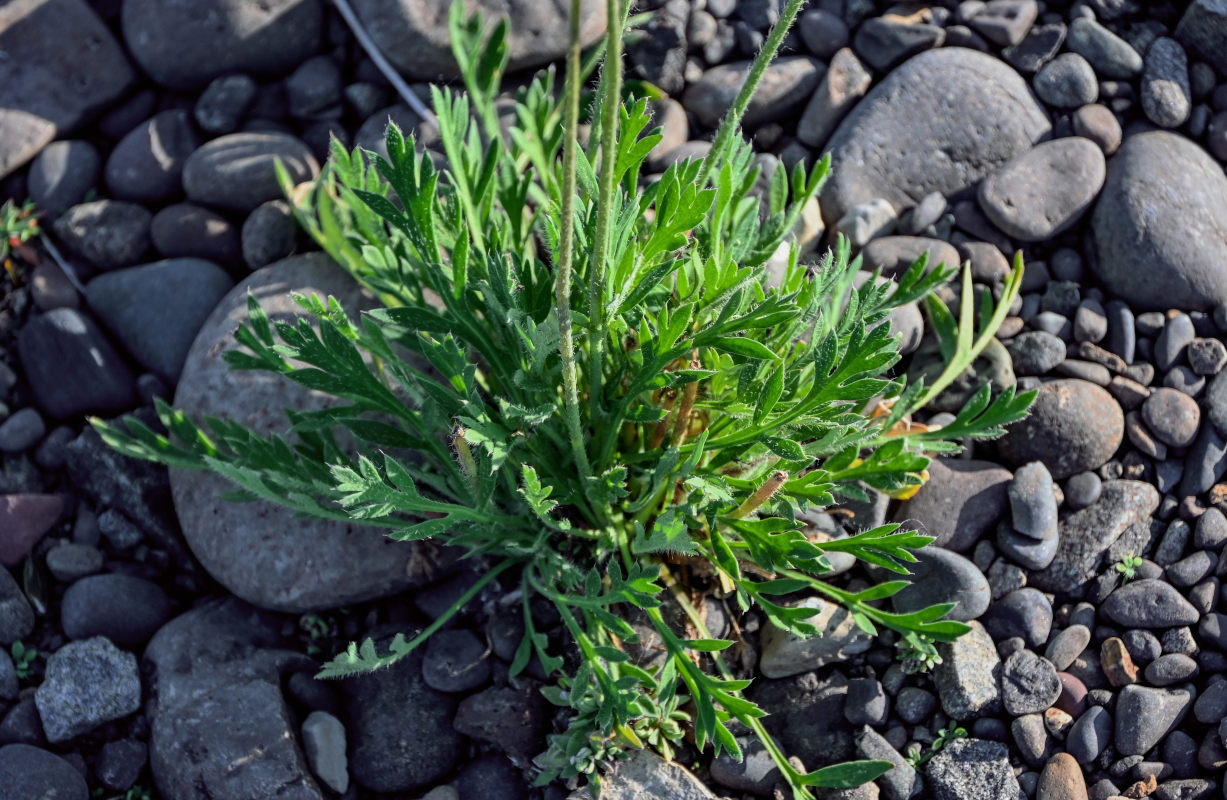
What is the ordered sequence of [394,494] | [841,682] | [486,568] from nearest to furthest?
[394,494]
[841,682]
[486,568]

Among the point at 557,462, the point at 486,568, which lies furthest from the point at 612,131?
the point at 486,568

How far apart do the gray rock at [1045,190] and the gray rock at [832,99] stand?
0.55 m

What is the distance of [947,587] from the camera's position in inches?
119

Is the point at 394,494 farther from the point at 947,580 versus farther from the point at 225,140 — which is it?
the point at 225,140

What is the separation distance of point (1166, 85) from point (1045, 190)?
60cm

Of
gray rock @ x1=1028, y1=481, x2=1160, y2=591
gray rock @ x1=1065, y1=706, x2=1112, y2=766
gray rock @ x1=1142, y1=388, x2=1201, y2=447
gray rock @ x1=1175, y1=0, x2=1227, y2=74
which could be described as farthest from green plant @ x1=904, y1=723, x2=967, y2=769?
gray rock @ x1=1175, y1=0, x2=1227, y2=74

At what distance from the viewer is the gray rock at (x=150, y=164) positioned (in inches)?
150

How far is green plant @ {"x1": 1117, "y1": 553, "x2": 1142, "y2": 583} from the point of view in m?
3.04

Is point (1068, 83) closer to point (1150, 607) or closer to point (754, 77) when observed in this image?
point (1150, 607)

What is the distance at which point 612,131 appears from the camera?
1698 mm

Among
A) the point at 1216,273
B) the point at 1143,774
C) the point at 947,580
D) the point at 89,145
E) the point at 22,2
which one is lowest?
the point at 1143,774

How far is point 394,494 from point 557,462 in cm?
54

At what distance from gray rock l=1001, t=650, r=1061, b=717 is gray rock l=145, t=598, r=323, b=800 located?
1.56 meters

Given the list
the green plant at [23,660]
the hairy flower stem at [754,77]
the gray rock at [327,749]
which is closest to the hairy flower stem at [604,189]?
the hairy flower stem at [754,77]
